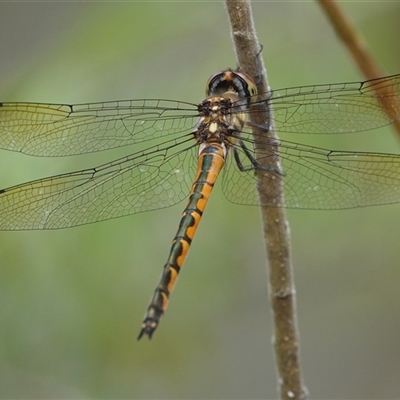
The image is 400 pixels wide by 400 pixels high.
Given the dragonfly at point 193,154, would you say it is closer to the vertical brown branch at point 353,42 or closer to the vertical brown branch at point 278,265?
the vertical brown branch at point 278,265

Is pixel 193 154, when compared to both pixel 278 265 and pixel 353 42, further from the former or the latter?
pixel 353 42

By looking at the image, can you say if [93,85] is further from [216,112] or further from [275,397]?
[275,397]

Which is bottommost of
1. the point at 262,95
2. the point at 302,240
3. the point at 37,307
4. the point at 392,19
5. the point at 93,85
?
the point at 37,307

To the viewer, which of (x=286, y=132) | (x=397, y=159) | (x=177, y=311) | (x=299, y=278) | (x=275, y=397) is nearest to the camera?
(x=397, y=159)

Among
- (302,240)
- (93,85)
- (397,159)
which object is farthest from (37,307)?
(397,159)

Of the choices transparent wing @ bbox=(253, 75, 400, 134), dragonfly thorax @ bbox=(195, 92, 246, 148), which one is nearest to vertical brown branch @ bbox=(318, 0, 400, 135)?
transparent wing @ bbox=(253, 75, 400, 134)

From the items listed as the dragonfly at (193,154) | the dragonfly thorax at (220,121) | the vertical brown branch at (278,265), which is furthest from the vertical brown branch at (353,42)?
the dragonfly thorax at (220,121)
